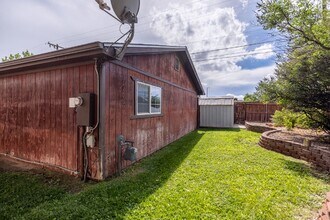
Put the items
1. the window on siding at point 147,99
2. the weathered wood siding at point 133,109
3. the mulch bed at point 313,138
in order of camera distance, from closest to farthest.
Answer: the weathered wood siding at point 133,109 < the window on siding at point 147,99 < the mulch bed at point 313,138

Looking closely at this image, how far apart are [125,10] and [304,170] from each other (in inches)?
217

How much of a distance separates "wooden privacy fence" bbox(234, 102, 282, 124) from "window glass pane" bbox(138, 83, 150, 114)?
14502mm

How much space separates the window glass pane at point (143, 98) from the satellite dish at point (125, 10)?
6.54 ft

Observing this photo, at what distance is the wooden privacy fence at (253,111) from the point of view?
1748 centimetres

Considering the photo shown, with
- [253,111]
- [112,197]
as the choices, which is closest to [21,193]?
[112,197]

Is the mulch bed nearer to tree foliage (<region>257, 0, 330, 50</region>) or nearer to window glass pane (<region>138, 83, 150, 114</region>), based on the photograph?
tree foliage (<region>257, 0, 330, 50</region>)

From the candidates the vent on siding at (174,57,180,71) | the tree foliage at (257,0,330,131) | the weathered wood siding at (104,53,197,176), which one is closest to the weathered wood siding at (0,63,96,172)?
the weathered wood siding at (104,53,197,176)

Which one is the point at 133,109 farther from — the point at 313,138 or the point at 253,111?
the point at 253,111

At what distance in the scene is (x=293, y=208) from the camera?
2924 mm

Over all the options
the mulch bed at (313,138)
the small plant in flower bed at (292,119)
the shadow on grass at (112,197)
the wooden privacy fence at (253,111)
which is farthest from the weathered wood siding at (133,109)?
the wooden privacy fence at (253,111)

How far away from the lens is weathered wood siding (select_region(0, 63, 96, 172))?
420 cm

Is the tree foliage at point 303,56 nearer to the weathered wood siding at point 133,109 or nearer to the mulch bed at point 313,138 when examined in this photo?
the mulch bed at point 313,138

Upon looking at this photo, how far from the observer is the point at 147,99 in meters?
5.93

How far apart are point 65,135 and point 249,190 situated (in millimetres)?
4039
